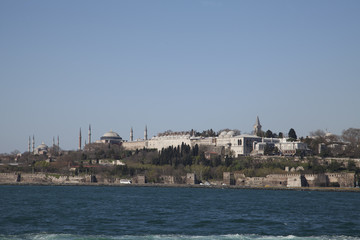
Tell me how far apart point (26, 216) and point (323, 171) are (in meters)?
51.6

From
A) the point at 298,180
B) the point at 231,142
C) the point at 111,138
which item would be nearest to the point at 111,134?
the point at 111,138

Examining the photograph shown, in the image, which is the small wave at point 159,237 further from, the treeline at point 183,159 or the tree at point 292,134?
the tree at point 292,134

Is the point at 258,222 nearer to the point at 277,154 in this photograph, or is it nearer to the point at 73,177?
the point at 73,177

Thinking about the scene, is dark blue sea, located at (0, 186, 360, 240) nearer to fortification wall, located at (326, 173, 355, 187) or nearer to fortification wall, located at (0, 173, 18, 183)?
fortification wall, located at (326, 173, 355, 187)

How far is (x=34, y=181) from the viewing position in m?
91.2

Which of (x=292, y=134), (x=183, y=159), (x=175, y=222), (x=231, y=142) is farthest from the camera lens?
(x=231, y=142)

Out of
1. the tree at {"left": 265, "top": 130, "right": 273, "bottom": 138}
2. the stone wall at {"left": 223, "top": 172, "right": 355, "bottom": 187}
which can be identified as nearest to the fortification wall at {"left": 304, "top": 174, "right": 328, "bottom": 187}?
the stone wall at {"left": 223, "top": 172, "right": 355, "bottom": 187}

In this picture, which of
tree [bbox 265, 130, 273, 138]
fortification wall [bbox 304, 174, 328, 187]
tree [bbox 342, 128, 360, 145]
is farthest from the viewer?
tree [bbox 265, 130, 273, 138]

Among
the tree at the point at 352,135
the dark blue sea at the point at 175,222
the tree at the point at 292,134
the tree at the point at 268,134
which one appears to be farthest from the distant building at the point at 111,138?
the dark blue sea at the point at 175,222

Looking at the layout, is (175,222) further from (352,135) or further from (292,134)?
(292,134)

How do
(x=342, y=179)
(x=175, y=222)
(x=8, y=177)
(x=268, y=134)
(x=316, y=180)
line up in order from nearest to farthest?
1. (x=175, y=222)
2. (x=342, y=179)
3. (x=316, y=180)
4. (x=8, y=177)
5. (x=268, y=134)

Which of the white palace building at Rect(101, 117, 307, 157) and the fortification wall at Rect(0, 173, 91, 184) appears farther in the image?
the white palace building at Rect(101, 117, 307, 157)

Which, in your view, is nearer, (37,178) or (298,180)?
(298,180)

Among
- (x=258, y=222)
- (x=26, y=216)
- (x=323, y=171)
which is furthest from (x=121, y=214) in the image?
(x=323, y=171)
